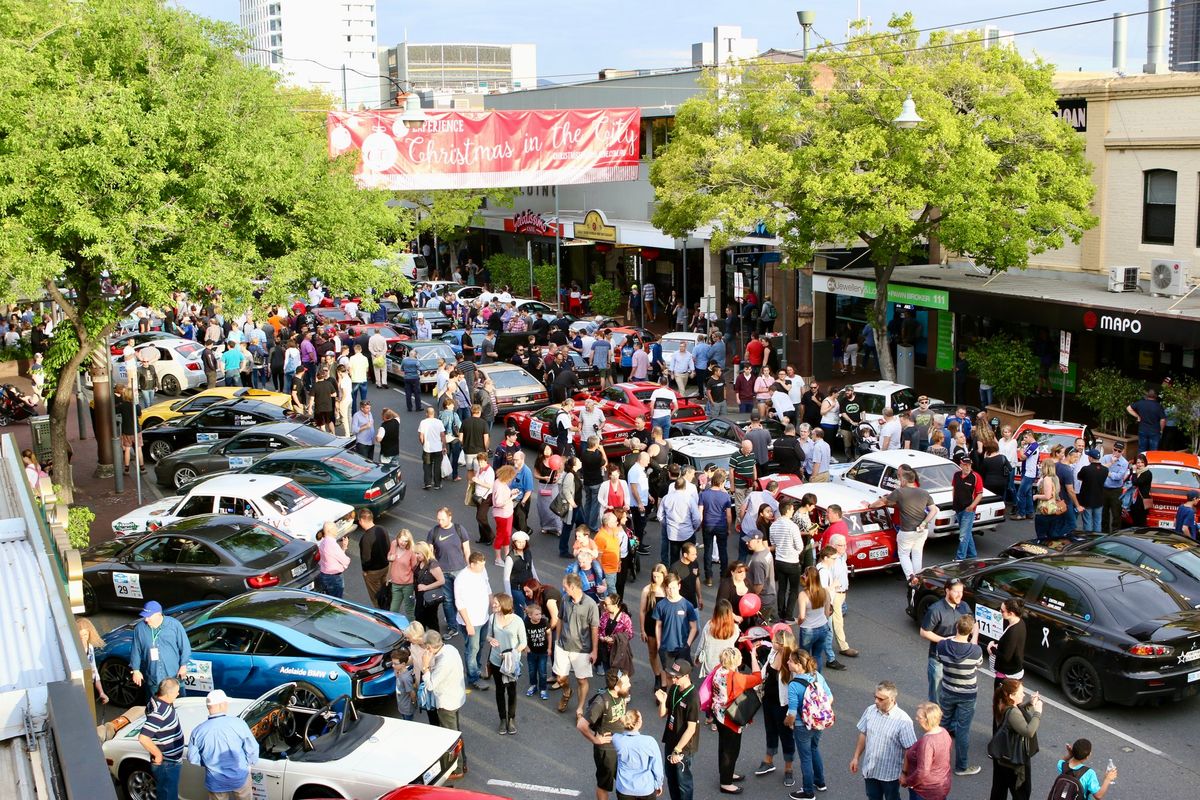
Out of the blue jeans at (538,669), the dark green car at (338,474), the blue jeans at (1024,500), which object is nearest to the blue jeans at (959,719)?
the blue jeans at (538,669)

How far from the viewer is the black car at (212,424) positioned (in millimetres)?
23828

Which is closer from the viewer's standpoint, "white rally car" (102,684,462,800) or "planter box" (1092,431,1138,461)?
"white rally car" (102,684,462,800)

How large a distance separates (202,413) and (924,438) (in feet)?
45.4

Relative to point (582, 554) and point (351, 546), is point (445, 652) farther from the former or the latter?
point (351, 546)

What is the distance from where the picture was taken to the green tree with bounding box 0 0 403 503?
17594 millimetres

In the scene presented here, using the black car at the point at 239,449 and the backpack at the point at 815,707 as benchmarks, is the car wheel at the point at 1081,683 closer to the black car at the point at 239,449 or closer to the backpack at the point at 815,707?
the backpack at the point at 815,707

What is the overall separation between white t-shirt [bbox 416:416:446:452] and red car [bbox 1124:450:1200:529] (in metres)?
11.5

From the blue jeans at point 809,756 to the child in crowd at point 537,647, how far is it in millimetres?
3057

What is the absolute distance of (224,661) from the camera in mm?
12375

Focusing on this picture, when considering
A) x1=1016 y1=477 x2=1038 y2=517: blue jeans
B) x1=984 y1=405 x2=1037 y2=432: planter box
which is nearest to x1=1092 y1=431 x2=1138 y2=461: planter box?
x1=984 y1=405 x2=1037 y2=432: planter box

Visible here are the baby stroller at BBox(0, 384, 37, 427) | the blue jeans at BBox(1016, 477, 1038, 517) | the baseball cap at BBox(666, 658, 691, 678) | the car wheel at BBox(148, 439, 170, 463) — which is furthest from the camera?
the baby stroller at BBox(0, 384, 37, 427)

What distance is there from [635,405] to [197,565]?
1077cm

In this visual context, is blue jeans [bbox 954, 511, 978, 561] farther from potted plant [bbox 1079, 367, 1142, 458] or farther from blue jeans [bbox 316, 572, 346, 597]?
blue jeans [bbox 316, 572, 346, 597]

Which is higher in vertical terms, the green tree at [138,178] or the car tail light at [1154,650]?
the green tree at [138,178]
